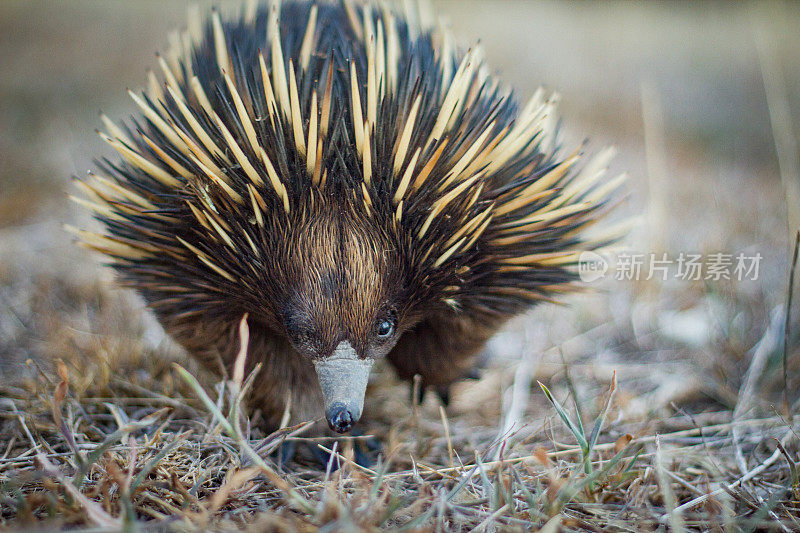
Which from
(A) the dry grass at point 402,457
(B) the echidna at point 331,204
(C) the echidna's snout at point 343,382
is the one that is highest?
(B) the echidna at point 331,204

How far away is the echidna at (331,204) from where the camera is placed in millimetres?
1271

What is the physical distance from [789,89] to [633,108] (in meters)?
1.11

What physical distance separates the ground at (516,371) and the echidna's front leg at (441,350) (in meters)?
0.15

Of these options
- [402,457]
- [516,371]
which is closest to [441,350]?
[402,457]

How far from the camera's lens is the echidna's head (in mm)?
1236

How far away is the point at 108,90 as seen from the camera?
4871 millimetres

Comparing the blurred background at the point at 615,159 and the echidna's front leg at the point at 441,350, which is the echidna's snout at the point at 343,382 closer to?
the echidna's front leg at the point at 441,350

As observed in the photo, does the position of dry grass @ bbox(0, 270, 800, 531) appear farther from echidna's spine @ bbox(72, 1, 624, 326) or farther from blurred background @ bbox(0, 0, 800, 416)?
echidna's spine @ bbox(72, 1, 624, 326)

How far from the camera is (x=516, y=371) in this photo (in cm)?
225

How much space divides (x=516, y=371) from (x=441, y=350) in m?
0.50

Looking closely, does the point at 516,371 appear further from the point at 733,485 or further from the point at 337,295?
the point at 337,295

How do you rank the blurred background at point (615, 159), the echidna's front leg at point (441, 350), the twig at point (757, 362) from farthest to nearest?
the blurred background at point (615, 159), the twig at point (757, 362), the echidna's front leg at point (441, 350)

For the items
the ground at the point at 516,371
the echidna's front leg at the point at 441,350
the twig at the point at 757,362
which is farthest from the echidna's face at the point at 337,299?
the twig at the point at 757,362

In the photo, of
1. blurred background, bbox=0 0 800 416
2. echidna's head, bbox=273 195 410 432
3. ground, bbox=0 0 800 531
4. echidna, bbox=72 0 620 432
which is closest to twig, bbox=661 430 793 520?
ground, bbox=0 0 800 531
